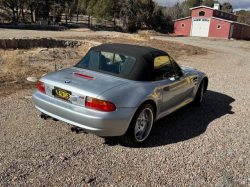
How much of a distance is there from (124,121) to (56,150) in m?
1.12

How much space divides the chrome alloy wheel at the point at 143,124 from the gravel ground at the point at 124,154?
6.7 inches

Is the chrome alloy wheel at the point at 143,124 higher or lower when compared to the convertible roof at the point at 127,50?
lower

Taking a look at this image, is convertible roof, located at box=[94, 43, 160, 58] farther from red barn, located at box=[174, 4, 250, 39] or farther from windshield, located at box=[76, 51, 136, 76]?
red barn, located at box=[174, 4, 250, 39]

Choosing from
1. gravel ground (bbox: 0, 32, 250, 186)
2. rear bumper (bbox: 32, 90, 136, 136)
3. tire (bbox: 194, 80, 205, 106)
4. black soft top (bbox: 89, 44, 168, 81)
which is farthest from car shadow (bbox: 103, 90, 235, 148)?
black soft top (bbox: 89, 44, 168, 81)

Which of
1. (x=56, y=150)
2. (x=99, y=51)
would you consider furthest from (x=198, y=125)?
(x=56, y=150)

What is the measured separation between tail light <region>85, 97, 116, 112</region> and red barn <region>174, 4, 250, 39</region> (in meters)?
43.0

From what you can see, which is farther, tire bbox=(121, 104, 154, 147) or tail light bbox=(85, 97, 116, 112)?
tire bbox=(121, 104, 154, 147)

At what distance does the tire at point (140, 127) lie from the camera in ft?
11.9

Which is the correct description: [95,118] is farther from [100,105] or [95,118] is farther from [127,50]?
[127,50]

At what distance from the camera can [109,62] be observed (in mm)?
4320

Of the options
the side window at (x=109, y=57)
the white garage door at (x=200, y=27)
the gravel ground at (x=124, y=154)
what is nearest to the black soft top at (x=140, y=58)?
A: the side window at (x=109, y=57)

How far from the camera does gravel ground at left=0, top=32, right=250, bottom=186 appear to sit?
10.2ft

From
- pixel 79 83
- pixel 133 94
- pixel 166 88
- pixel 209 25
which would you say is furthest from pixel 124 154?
pixel 209 25

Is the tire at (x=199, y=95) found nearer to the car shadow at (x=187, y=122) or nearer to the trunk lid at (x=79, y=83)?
the car shadow at (x=187, y=122)
